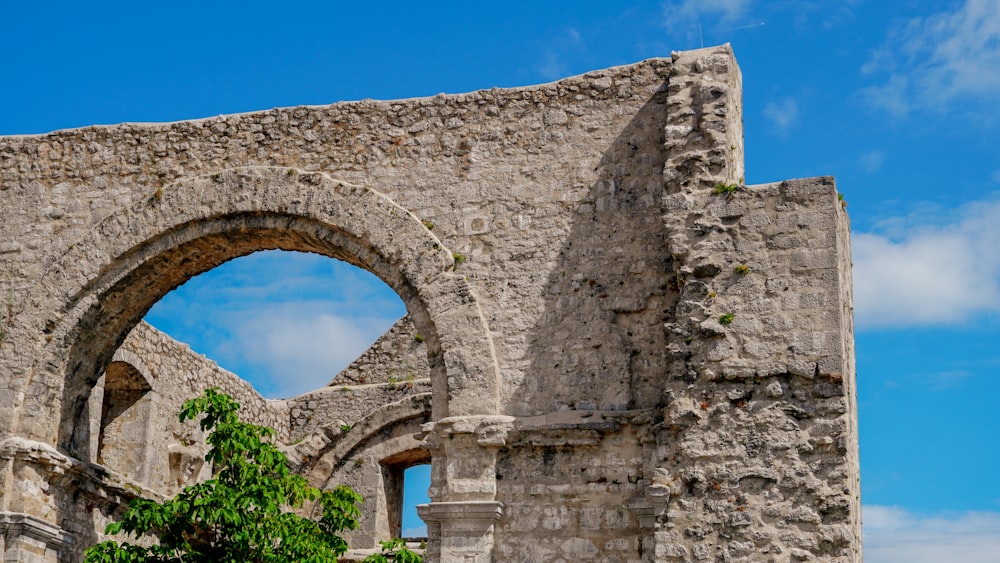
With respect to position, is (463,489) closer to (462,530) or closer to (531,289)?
(462,530)

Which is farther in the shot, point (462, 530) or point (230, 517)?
point (230, 517)

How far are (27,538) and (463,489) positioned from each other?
11.2 feet

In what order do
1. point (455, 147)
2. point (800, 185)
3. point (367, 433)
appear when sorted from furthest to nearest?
point (367, 433)
point (455, 147)
point (800, 185)

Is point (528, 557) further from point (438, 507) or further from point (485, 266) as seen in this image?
point (485, 266)

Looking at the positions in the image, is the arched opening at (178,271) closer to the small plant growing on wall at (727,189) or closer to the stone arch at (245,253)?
the stone arch at (245,253)

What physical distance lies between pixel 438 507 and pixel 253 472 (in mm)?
1666

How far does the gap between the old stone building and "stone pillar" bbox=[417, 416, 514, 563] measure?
17 mm

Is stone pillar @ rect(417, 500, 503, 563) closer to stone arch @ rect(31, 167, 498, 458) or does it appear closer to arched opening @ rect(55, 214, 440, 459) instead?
stone arch @ rect(31, 167, 498, 458)

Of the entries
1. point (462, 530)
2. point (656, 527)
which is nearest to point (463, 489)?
point (462, 530)

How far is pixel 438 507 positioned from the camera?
30.3 feet

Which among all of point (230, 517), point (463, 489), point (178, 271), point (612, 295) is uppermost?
point (178, 271)

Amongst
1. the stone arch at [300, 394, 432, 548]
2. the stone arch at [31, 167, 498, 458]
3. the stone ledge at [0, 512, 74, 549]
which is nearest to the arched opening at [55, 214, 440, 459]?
the stone arch at [31, 167, 498, 458]

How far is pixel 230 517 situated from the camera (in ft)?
31.8

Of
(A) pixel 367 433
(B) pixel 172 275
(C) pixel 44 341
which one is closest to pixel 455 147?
(B) pixel 172 275
